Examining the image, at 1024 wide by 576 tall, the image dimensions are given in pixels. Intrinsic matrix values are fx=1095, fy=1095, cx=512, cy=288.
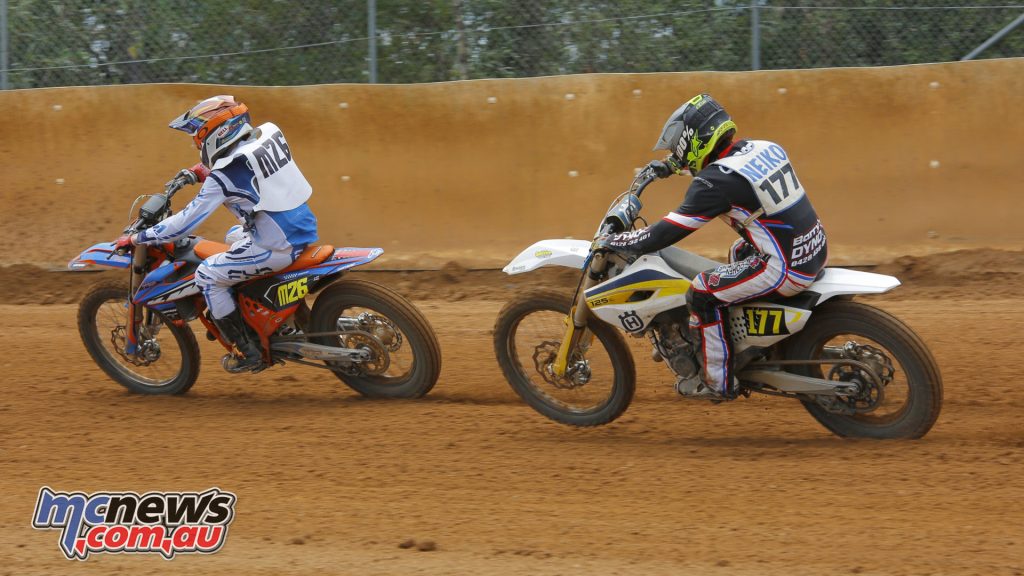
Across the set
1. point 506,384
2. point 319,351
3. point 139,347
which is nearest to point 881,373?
point 506,384

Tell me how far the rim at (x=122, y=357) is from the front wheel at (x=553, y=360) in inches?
106

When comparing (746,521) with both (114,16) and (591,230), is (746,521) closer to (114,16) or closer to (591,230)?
(591,230)

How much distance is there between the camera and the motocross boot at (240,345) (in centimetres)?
766

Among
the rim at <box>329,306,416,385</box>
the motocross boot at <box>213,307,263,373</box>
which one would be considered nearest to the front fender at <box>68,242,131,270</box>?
the motocross boot at <box>213,307,263,373</box>

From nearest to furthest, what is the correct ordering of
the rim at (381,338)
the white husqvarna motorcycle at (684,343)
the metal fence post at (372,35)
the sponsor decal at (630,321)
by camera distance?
the white husqvarna motorcycle at (684,343) < the sponsor decal at (630,321) < the rim at (381,338) < the metal fence post at (372,35)

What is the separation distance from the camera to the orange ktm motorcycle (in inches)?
292

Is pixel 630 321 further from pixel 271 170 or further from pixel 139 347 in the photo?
pixel 139 347

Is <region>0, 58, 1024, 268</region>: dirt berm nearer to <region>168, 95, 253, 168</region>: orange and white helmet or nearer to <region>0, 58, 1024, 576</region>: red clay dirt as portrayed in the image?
<region>0, 58, 1024, 576</region>: red clay dirt

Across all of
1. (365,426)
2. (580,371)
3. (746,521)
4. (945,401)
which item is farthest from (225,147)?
(945,401)

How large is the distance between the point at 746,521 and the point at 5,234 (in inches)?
374

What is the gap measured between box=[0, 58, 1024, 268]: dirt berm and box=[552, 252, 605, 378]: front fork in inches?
180

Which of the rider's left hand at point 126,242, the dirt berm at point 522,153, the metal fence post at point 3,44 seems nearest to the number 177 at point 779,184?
the rider's left hand at point 126,242

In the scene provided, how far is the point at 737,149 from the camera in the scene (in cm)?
611

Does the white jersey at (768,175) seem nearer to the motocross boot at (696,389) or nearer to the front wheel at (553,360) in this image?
the motocross boot at (696,389)
